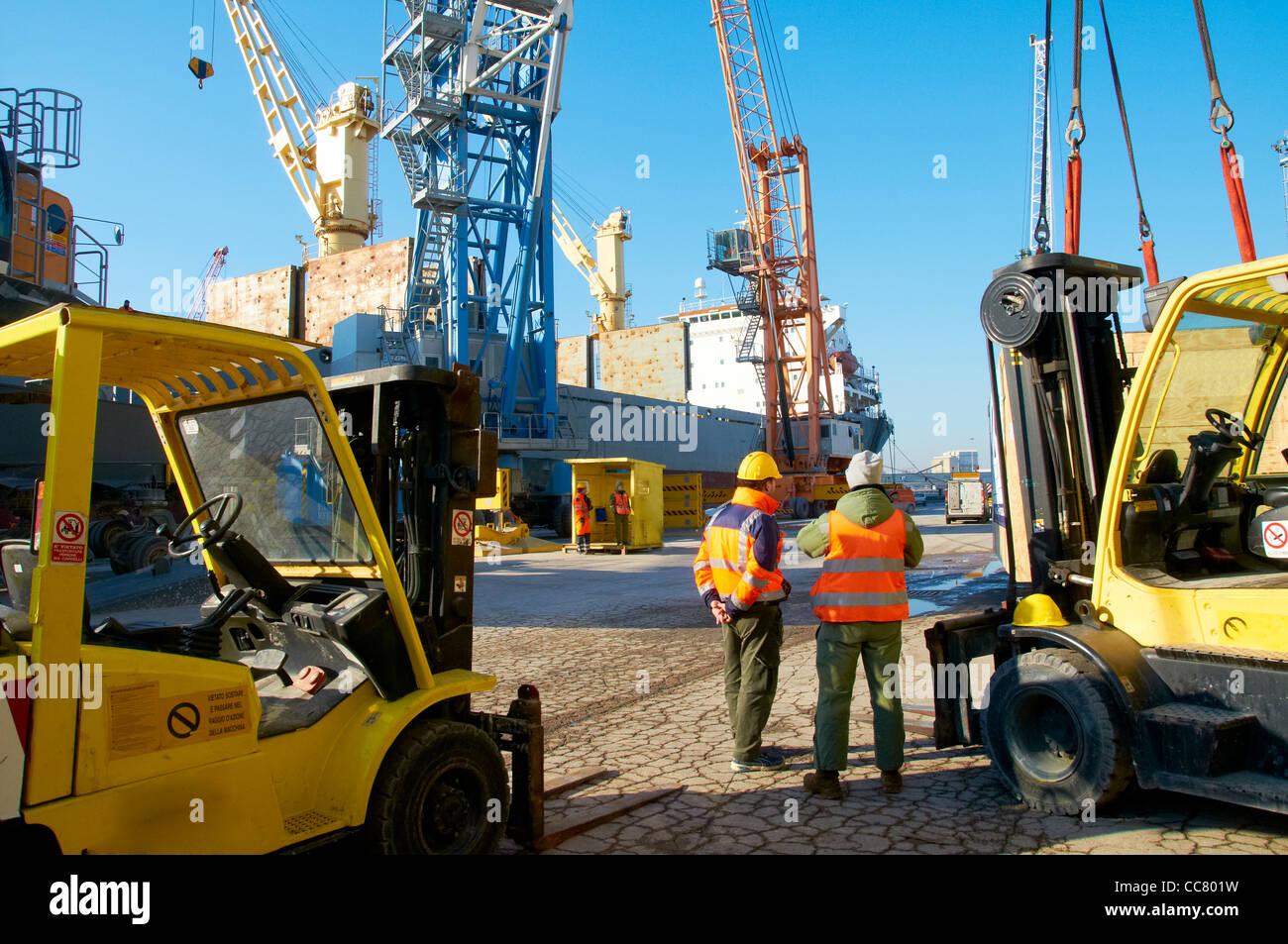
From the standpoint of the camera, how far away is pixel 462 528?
146 inches

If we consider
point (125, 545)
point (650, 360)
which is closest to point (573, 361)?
point (650, 360)

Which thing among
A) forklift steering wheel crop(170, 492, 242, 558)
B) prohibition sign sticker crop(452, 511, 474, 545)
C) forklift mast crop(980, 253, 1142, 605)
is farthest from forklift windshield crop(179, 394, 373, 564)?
forklift mast crop(980, 253, 1142, 605)

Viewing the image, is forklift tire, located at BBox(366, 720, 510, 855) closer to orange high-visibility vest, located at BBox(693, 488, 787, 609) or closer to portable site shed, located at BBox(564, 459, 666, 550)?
orange high-visibility vest, located at BBox(693, 488, 787, 609)

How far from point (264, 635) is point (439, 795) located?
955 mm

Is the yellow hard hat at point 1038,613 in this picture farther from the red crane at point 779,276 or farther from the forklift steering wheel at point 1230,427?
the red crane at point 779,276

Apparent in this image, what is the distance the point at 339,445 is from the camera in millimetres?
3074

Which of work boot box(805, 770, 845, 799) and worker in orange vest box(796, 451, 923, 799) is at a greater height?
worker in orange vest box(796, 451, 923, 799)

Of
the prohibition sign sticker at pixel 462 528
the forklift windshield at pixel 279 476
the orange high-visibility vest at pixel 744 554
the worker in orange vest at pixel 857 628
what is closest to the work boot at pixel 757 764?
the worker in orange vest at pixel 857 628

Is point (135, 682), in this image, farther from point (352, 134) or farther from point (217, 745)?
point (352, 134)

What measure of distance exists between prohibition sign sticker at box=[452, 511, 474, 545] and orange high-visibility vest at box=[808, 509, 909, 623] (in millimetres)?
1763

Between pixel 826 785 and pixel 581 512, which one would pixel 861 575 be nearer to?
pixel 826 785

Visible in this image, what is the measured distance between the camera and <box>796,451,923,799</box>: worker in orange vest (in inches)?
169
